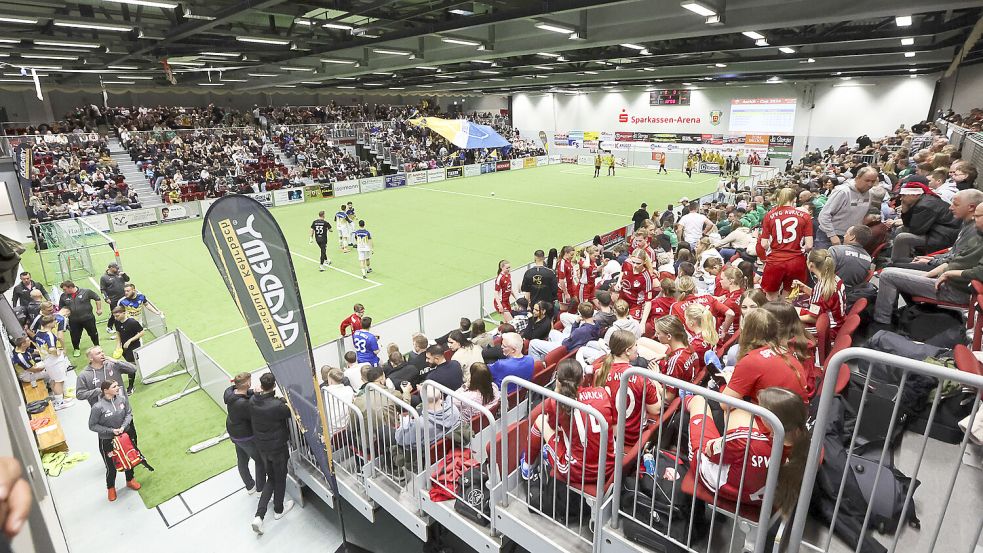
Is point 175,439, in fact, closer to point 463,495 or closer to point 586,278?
point 463,495

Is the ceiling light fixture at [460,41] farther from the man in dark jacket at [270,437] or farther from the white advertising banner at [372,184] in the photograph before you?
the white advertising banner at [372,184]

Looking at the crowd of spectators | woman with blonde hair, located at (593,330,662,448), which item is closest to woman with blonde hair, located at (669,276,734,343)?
woman with blonde hair, located at (593,330,662,448)

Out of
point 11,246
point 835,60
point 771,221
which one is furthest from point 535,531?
point 835,60

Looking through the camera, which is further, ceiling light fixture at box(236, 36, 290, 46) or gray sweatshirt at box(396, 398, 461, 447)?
ceiling light fixture at box(236, 36, 290, 46)

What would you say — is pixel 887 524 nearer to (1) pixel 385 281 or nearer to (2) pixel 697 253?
(2) pixel 697 253

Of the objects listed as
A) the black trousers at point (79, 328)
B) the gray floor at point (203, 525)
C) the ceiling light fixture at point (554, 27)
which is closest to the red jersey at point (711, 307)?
the gray floor at point (203, 525)

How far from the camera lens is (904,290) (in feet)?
17.0

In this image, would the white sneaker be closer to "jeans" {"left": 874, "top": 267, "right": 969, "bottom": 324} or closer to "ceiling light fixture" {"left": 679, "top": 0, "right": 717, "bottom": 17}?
"jeans" {"left": 874, "top": 267, "right": 969, "bottom": 324}

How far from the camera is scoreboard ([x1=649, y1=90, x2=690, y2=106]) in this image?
42.3 meters

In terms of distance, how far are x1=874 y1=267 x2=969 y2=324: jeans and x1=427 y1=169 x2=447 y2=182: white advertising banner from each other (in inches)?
1222

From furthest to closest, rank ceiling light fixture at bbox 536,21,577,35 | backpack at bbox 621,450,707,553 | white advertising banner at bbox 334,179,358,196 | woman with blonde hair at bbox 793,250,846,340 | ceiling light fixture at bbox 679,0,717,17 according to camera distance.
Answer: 1. white advertising banner at bbox 334,179,358,196
2. ceiling light fixture at bbox 536,21,577,35
3. ceiling light fixture at bbox 679,0,717,17
4. woman with blonde hair at bbox 793,250,846,340
5. backpack at bbox 621,450,707,553

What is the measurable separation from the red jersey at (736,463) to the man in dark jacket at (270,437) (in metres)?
4.47

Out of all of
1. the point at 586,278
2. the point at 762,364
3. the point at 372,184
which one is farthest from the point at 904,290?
the point at 372,184

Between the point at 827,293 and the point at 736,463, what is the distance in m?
3.13
